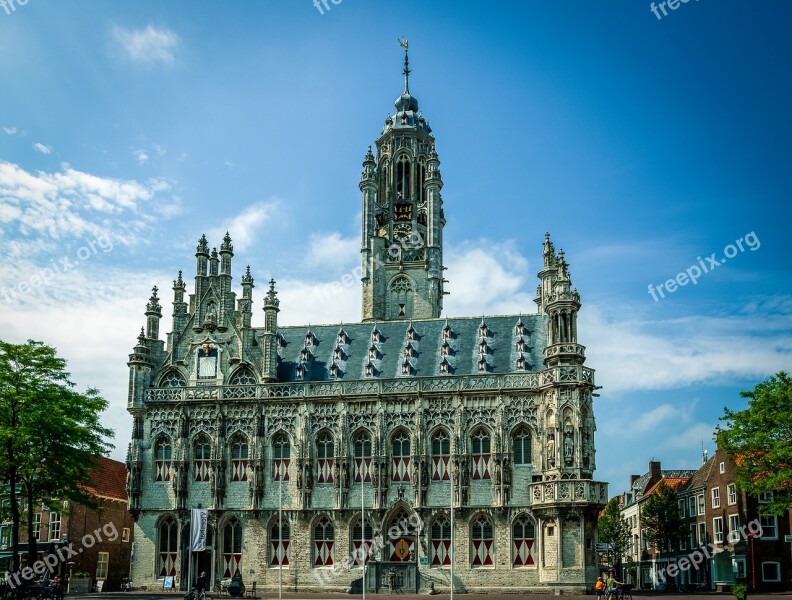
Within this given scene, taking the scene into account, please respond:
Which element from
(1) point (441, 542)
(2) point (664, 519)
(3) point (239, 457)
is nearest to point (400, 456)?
(1) point (441, 542)

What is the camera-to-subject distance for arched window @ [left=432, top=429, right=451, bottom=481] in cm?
5575

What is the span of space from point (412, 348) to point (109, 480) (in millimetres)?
30229

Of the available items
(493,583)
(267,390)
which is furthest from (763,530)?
(267,390)

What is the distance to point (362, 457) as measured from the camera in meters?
57.2

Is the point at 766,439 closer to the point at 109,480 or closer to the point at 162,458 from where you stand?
the point at 162,458

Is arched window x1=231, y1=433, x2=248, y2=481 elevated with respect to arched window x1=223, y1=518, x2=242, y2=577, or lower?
elevated

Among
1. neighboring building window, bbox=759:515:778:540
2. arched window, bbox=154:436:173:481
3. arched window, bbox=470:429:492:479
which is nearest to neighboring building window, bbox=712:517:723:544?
neighboring building window, bbox=759:515:778:540

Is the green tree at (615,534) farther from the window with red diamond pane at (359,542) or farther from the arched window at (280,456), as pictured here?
the arched window at (280,456)

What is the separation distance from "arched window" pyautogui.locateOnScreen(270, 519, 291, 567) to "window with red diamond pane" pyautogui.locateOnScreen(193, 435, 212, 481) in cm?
595

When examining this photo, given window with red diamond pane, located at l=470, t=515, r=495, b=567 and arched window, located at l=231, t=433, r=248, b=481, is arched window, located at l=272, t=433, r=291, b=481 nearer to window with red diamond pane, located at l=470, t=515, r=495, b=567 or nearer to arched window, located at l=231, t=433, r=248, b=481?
arched window, located at l=231, t=433, r=248, b=481

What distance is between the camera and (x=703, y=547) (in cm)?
7312

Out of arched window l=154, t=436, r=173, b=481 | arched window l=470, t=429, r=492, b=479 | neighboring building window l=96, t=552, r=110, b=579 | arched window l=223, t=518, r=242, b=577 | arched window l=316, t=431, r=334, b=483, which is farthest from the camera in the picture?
neighboring building window l=96, t=552, r=110, b=579

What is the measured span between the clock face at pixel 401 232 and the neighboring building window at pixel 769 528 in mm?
36698

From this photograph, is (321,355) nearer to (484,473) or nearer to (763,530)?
(484,473)
